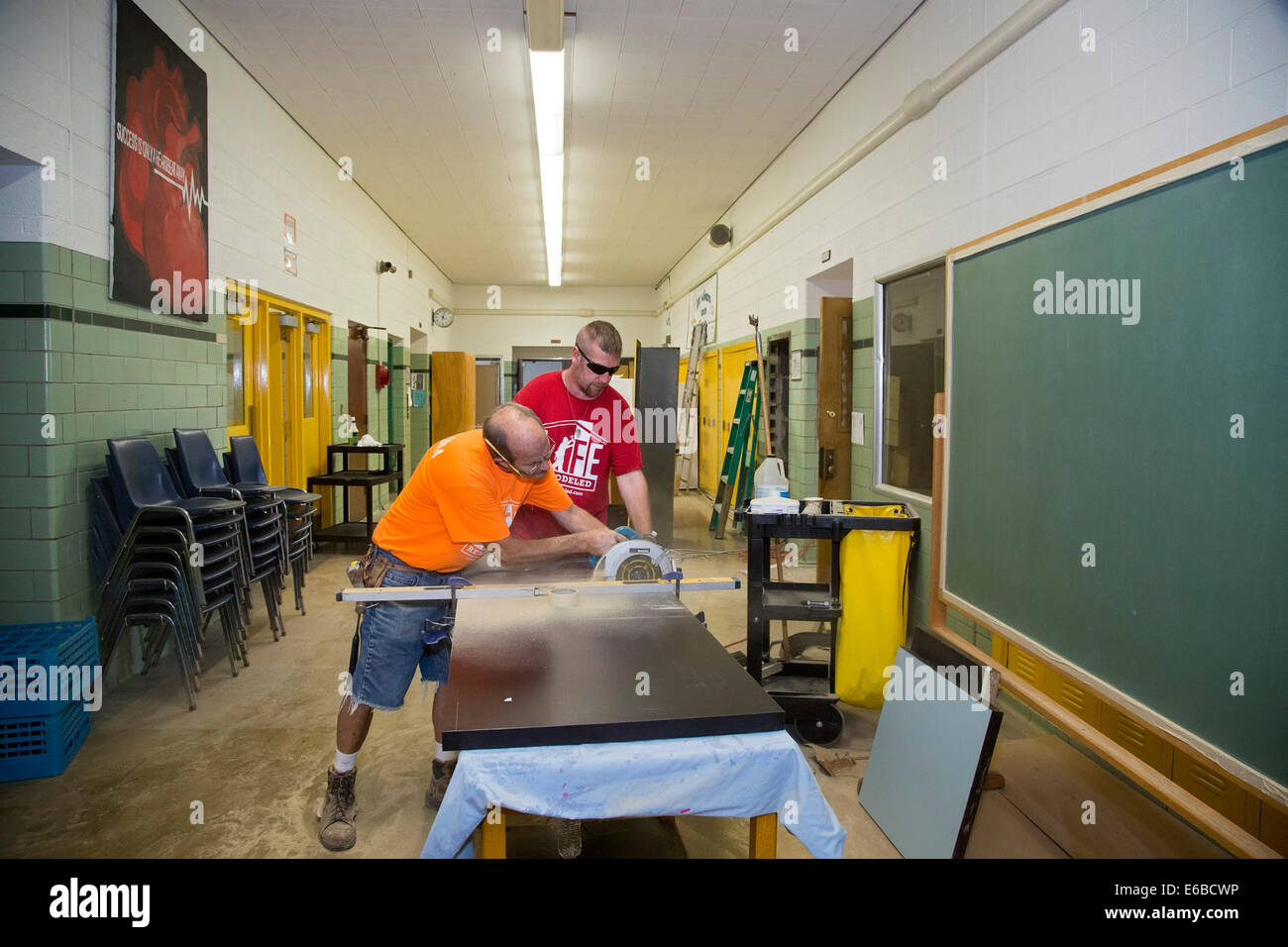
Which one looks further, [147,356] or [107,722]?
[147,356]

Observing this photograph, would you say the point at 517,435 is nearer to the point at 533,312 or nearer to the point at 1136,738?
the point at 1136,738

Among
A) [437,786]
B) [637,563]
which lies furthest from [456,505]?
[437,786]

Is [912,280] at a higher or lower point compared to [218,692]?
higher

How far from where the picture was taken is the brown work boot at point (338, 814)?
2396mm

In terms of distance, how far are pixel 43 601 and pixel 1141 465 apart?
14.3 feet

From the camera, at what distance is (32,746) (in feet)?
9.11

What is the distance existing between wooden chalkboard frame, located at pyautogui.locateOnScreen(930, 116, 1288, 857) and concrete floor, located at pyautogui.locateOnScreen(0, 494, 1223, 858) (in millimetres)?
109

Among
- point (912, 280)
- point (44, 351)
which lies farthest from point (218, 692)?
point (912, 280)

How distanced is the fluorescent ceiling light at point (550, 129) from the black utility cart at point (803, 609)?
3.45m

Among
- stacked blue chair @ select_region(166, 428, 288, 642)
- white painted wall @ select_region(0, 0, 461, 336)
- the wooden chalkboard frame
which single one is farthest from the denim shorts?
white painted wall @ select_region(0, 0, 461, 336)

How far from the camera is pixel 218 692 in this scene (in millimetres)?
3646

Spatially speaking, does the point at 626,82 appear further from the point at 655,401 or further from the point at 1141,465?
the point at 1141,465

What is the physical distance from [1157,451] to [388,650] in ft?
8.34
